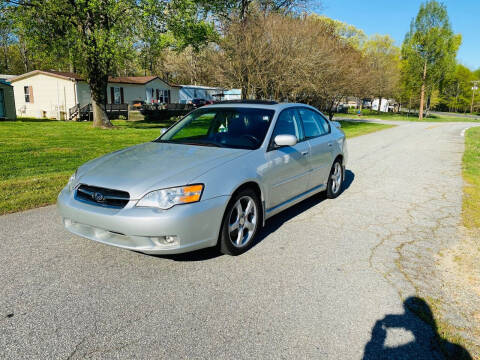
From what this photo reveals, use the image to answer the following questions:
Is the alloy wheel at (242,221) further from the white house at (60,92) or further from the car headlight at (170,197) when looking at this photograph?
the white house at (60,92)

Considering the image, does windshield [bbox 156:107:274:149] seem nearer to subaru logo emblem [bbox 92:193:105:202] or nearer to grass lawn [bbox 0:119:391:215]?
subaru logo emblem [bbox 92:193:105:202]

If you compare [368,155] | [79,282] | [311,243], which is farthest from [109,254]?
[368,155]

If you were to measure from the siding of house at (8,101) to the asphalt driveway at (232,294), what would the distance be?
26.0 meters

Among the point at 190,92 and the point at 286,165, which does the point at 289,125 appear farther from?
the point at 190,92

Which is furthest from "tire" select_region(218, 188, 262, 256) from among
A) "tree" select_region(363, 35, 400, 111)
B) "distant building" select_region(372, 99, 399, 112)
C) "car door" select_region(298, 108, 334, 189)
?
"distant building" select_region(372, 99, 399, 112)

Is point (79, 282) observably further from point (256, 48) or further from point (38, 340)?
point (256, 48)

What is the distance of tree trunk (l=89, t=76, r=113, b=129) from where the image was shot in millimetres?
19562

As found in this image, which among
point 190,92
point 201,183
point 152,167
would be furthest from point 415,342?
point 190,92

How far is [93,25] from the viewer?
18.0 metres

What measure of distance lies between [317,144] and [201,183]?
8.69ft

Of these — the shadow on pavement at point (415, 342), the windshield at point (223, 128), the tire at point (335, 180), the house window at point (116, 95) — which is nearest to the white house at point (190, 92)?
the house window at point (116, 95)

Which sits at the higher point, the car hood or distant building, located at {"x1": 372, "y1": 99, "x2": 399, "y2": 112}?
distant building, located at {"x1": 372, "y1": 99, "x2": 399, "y2": 112}

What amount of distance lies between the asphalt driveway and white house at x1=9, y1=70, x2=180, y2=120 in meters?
30.0

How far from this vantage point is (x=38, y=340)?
2557 millimetres
